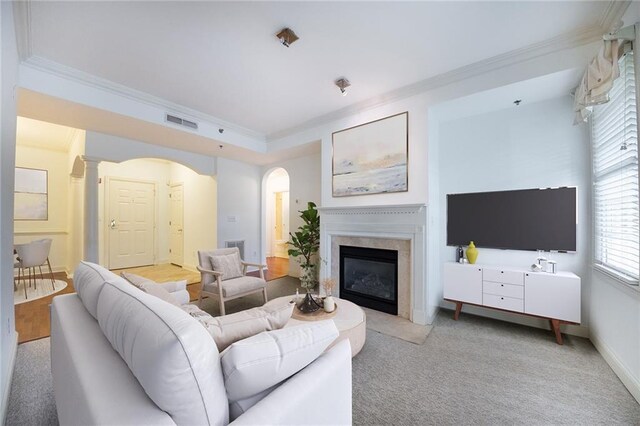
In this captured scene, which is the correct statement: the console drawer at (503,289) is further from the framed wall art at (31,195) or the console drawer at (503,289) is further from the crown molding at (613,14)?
the framed wall art at (31,195)

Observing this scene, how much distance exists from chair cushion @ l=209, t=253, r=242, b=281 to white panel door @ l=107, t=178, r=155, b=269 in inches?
158

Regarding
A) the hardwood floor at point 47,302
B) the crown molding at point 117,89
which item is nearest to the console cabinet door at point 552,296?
the hardwood floor at point 47,302

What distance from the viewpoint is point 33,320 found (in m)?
2.87

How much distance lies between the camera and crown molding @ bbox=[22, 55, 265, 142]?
8.08 feet

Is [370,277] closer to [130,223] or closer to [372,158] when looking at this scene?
[372,158]

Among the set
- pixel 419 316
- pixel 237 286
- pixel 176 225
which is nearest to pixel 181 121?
pixel 237 286

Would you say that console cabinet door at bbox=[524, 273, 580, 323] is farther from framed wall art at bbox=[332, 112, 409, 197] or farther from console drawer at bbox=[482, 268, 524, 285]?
framed wall art at bbox=[332, 112, 409, 197]

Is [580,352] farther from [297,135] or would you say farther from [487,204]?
[297,135]

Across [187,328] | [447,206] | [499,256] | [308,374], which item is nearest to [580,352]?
[499,256]

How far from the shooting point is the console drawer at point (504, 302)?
2.56 meters

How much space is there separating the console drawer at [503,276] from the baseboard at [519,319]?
424 millimetres

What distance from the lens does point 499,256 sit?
294 centimetres

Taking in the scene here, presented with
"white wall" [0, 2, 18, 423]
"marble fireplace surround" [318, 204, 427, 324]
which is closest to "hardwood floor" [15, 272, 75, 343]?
"white wall" [0, 2, 18, 423]

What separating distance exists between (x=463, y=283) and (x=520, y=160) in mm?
1552
